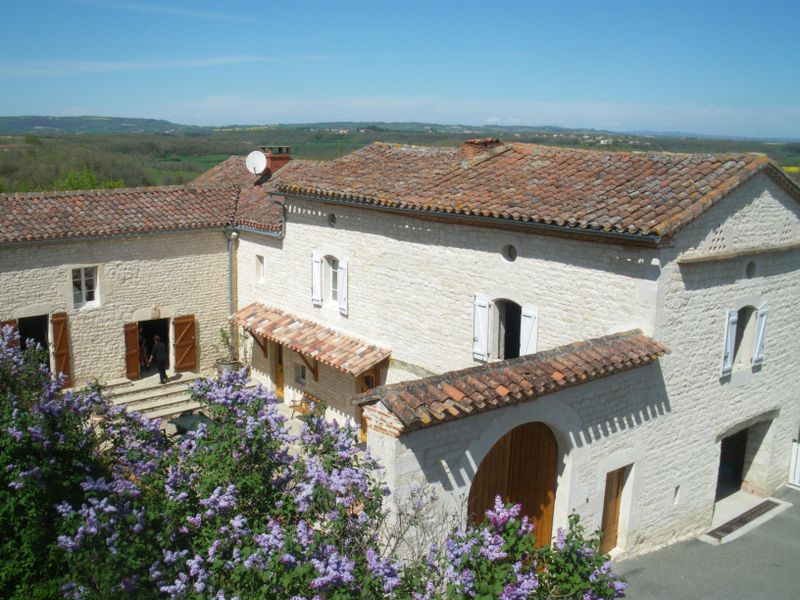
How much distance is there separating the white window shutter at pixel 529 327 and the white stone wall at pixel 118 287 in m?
10.0

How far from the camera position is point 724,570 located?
37.1ft

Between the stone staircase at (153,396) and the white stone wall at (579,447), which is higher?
the white stone wall at (579,447)

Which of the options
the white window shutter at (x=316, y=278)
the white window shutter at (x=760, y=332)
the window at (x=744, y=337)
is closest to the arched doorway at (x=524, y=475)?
the window at (x=744, y=337)

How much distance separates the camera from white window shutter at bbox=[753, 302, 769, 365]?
40.3ft

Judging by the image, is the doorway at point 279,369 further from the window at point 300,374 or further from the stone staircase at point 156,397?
the window at point 300,374

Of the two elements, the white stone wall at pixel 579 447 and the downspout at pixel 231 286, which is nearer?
the white stone wall at pixel 579 447

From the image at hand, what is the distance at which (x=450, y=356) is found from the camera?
44.6 ft

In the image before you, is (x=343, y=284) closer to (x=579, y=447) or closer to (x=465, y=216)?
(x=465, y=216)

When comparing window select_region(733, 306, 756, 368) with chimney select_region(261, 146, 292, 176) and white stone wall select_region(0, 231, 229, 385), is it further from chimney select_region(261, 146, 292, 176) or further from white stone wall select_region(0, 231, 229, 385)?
chimney select_region(261, 146, 292, 176)

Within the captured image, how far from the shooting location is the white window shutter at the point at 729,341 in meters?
11.7

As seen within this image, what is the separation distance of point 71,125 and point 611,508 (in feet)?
471

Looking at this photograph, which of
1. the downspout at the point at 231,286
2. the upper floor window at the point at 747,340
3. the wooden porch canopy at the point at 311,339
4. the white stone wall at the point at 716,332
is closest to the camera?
the white stone wall at the point at 716,332

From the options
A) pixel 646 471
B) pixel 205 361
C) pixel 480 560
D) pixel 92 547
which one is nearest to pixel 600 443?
pixel 646 471

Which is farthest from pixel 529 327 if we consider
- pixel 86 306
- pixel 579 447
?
pixel 86 306
